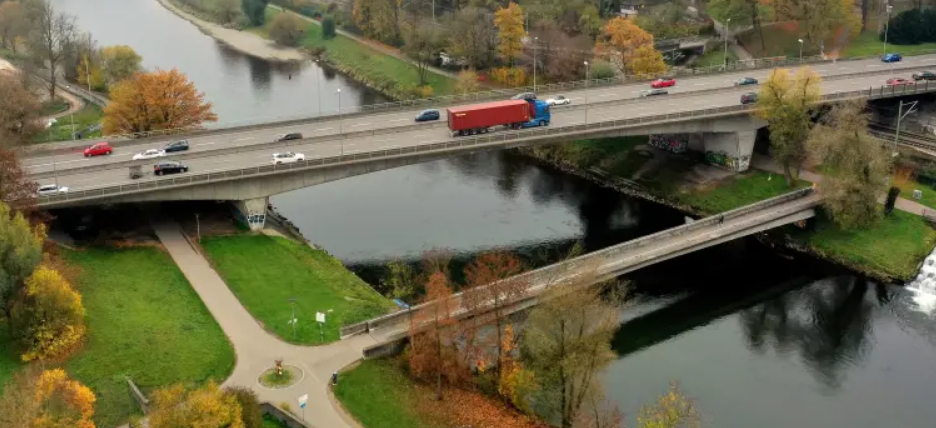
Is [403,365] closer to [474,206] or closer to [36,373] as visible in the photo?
[36,373]

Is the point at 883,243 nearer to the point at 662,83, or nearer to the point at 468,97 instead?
the point at 662,83

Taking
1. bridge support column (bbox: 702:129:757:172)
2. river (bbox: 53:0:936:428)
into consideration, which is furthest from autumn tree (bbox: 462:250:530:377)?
bridge support column (bbox: 702:129:757:172)

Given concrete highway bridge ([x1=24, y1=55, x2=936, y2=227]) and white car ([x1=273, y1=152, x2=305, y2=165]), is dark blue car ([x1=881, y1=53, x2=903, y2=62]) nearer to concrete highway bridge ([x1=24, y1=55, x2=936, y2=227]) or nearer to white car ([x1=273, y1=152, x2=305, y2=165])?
concrete highway bridge ([x1=24, y1=55, x2=936, y2=227])

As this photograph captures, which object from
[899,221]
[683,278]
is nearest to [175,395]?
[683,278]

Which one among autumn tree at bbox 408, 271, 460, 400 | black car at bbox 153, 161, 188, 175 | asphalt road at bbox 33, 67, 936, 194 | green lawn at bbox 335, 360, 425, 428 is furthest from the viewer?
asphalt road at bbox 33, 67, 936, 194

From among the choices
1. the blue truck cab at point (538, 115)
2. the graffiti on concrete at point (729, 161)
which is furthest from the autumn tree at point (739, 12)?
the blue truck cab at point (538, 115)

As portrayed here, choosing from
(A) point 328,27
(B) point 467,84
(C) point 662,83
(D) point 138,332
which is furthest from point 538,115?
(A) point 328,27
